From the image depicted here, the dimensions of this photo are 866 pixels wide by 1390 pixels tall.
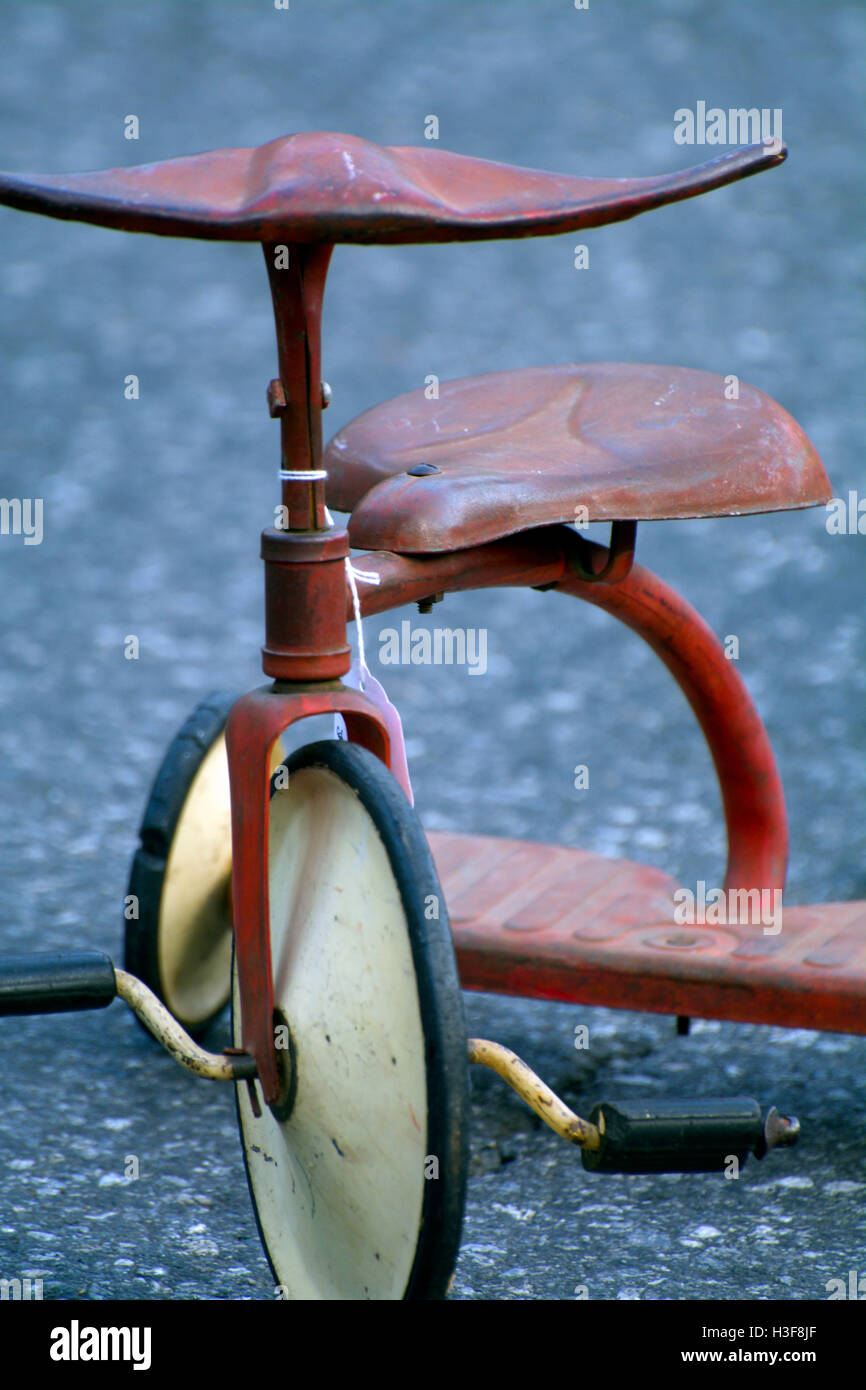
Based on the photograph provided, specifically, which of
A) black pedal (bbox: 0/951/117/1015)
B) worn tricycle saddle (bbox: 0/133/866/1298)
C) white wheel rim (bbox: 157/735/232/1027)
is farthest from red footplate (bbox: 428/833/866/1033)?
black pedal (bbox: 0/951/117/1015)

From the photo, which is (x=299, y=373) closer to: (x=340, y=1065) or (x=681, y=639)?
(x=340, y=1065)

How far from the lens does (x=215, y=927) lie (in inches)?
92.9

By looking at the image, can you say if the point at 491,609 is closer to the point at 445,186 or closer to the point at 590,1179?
the point at 590,1179

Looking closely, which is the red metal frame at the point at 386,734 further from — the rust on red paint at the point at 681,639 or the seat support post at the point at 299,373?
the seat support post at the point at 299,373

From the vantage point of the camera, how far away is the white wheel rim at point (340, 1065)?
4.88ft

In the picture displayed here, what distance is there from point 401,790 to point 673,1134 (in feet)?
1.23

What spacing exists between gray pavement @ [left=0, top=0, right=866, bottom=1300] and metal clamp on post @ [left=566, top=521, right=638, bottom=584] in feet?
2.26

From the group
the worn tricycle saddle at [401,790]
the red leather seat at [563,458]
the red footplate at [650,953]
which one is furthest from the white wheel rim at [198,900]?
the red leather seat at [563,458]

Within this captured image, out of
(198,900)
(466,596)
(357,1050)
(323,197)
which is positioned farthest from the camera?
(466,596)

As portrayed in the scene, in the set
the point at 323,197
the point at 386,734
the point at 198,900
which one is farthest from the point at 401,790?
the point at 198,900

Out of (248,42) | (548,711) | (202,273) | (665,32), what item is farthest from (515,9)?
(548,711)

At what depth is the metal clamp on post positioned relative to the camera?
1958mm

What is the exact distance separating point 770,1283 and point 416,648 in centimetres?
223

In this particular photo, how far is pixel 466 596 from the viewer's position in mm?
4344
